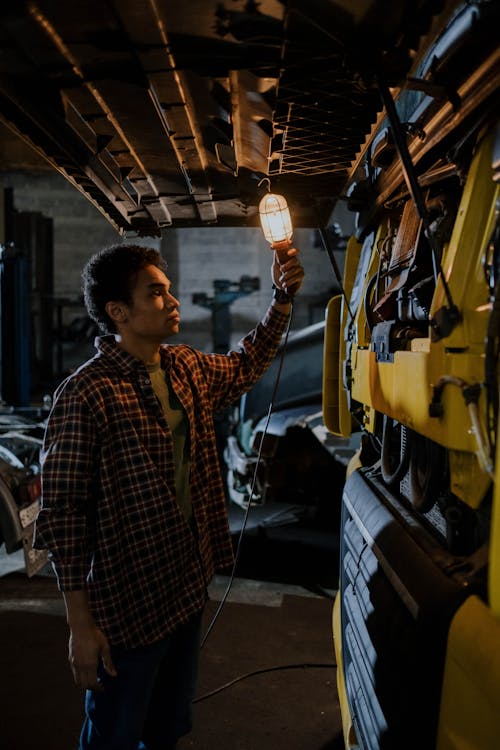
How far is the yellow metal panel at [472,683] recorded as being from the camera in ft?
3.51

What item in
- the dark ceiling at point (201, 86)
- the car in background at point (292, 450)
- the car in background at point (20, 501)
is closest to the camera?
the dark ceiling at point (201, 86)

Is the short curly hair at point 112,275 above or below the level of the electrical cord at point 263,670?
above

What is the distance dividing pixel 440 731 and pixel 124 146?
179cm

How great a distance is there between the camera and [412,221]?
1949 millimetres

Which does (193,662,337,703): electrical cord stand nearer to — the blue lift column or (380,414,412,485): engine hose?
(380,414,412,485): engine hose

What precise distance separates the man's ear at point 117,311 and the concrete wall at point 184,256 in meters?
10.2

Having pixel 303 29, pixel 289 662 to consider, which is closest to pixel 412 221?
pixel 303 29

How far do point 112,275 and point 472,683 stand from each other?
1667 mm

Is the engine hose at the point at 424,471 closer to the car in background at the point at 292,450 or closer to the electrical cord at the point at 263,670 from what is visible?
the electrical cord at the point at 263,670

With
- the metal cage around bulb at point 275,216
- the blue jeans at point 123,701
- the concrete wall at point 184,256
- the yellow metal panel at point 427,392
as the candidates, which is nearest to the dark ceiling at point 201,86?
the metal cage around bulb at point 275,216

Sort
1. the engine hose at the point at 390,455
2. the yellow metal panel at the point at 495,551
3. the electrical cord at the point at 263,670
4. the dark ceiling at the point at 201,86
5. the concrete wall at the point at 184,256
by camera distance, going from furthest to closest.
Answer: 1. the concrete wall at the point at 184,256
2. the electrical cord at the point at 263,670
3. the engine hose at the point at 390,455
4. the dark ceiling at the point at 201,86
5. the yellow metal panel at the point at 495,551

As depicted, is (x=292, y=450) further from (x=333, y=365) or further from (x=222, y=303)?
(x=222, y=303)

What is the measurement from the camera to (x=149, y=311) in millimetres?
2102

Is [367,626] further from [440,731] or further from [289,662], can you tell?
[289,662]
